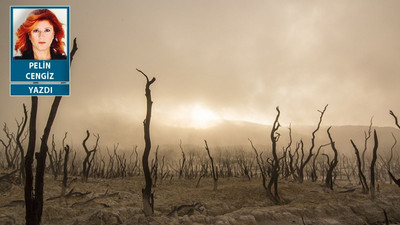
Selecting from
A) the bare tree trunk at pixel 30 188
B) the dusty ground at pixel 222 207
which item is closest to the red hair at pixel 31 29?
the bare tree trunk at pixel 30 188

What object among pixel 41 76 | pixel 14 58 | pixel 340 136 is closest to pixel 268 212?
pixel 41 76

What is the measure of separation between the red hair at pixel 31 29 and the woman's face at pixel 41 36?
3.1 inches

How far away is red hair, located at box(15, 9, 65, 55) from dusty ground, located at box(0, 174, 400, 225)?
15.3 feet

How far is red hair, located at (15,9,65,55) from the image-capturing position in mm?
6367

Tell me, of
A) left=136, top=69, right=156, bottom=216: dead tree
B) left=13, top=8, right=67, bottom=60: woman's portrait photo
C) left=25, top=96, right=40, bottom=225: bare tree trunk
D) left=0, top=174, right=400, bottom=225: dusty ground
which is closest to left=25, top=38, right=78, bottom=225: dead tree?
left=25, top=96, right=40, bottom=225: bare tree trunk

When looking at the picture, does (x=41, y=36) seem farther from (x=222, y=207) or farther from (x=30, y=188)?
(x=222, y=207)

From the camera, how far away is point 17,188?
1134cm

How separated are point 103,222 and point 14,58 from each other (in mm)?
4775

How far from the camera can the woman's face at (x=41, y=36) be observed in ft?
20.8

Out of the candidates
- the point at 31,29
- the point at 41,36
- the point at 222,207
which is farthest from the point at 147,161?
the point at 31,29

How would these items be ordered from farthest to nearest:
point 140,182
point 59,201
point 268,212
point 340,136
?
point 340,136, point 140,182, point 59,201, point 268,212

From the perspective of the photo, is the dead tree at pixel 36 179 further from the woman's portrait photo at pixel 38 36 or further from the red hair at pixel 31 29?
the red hair at pixel 31 29

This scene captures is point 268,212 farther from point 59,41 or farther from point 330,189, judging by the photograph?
point 59,41

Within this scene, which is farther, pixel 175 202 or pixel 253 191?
pixel 253 191
